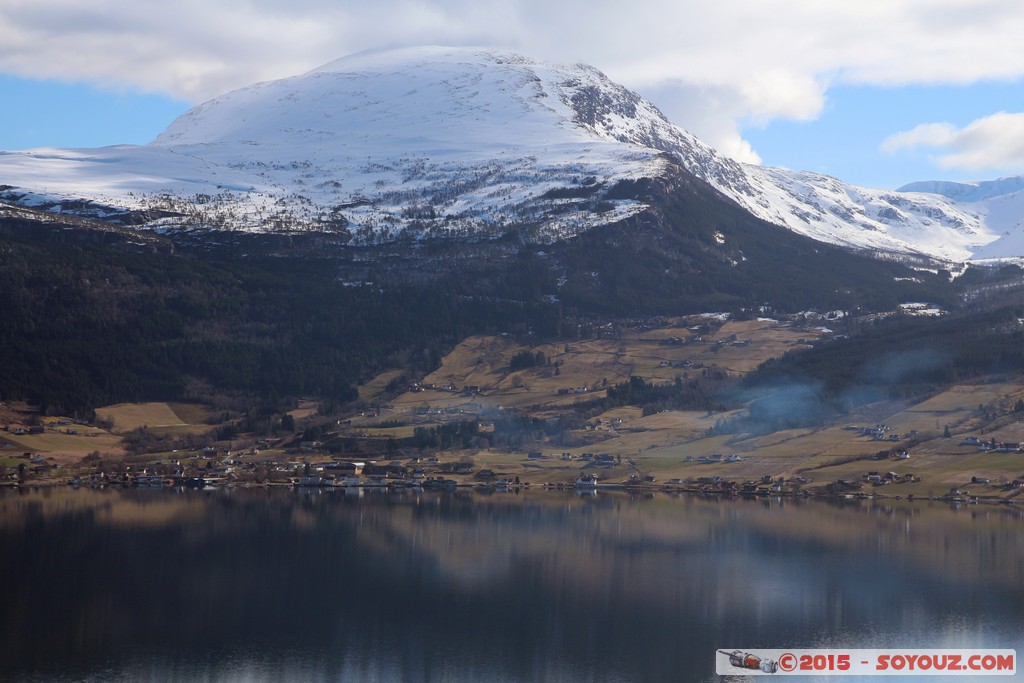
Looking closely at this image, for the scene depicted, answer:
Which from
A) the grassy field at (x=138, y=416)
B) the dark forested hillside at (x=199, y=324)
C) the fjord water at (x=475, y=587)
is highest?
the dark forested hillside at (x=199, y=324)

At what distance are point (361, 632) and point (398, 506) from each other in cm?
4221

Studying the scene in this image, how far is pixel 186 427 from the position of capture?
13362cm

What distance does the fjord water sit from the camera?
52.6 m

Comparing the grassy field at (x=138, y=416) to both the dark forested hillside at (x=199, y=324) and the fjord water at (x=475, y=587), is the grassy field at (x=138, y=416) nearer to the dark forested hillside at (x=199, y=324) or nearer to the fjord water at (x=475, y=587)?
the dark forested hillside at (x=199, y=324)

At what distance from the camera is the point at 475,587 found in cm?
6694

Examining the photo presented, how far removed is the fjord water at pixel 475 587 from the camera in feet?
173

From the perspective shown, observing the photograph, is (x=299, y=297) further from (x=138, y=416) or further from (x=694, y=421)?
(x=694, y=421)

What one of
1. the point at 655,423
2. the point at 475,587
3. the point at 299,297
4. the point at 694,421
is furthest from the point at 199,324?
the point at 475,587

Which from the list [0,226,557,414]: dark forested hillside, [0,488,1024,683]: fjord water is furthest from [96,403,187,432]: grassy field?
[0,488,1024,683]: fjord water

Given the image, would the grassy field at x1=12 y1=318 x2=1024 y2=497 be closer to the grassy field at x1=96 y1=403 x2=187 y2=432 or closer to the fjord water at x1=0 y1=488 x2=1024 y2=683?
the grassy field at x1=96 y1=403 x2=187 y2=432

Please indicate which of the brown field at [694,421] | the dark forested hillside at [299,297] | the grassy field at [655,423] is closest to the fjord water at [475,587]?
the brown field at [694,421]

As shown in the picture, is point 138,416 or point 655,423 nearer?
point 655,423

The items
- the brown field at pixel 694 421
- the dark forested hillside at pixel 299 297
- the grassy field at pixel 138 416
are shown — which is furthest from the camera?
the dark forested hillside at pixel 299 297

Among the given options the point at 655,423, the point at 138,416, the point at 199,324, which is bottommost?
the point at 138,416
